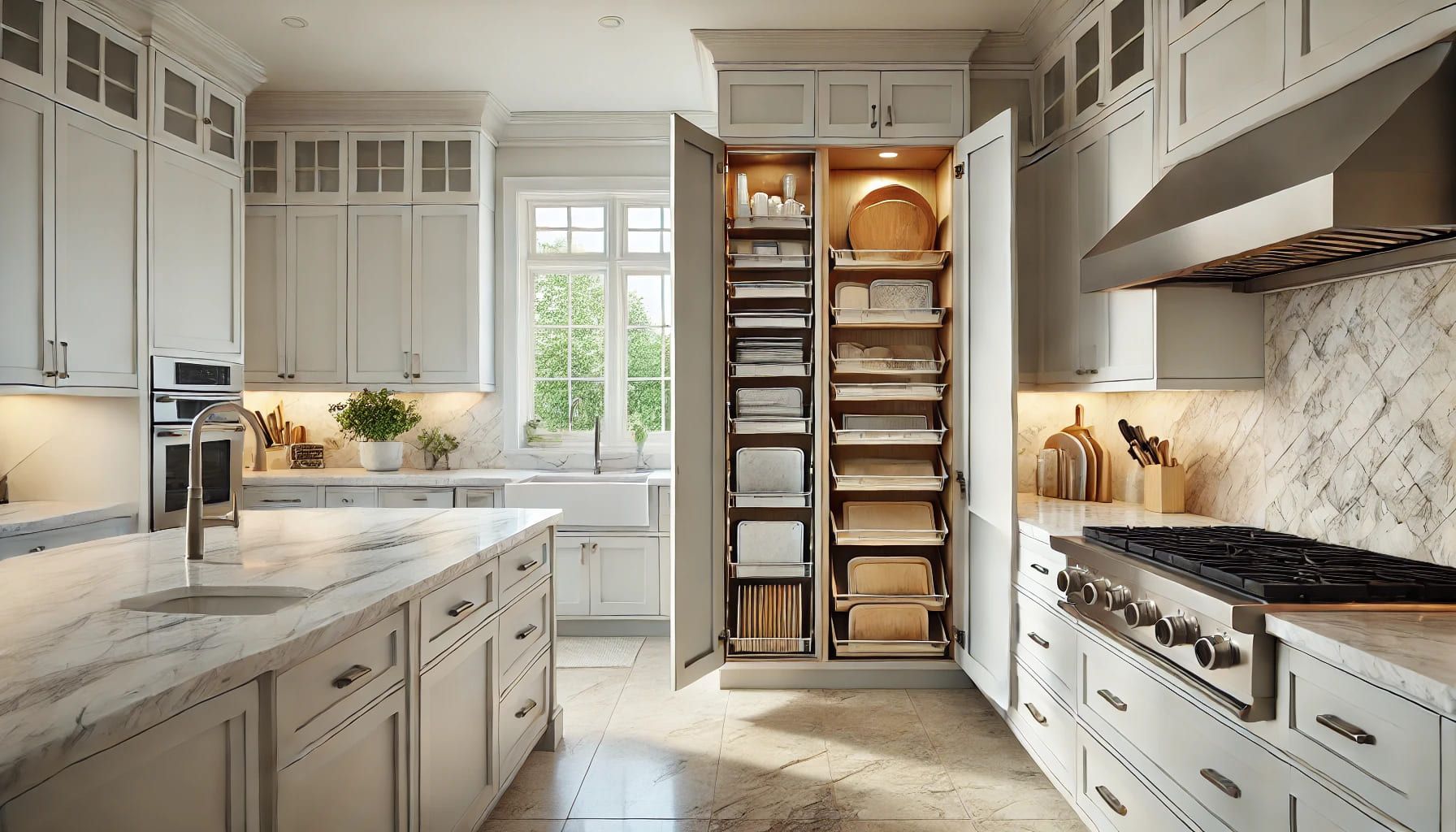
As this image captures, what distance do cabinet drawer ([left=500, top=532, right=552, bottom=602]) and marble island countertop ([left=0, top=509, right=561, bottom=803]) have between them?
7 cm

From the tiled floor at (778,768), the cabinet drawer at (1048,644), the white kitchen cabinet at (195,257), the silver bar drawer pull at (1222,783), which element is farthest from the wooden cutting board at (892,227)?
the white kitchen cabinet at (195,257)

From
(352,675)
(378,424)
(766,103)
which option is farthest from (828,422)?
(378,424)

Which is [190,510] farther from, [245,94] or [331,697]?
[245,94]

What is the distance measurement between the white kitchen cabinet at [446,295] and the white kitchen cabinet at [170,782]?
3329 millimetres

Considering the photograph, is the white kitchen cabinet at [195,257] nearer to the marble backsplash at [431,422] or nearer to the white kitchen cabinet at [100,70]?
the white kitchen cabinet at [100,70]

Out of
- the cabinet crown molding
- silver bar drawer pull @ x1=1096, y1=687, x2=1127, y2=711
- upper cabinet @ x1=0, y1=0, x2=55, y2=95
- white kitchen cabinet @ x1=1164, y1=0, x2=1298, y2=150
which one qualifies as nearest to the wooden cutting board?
the cabinet crown molding

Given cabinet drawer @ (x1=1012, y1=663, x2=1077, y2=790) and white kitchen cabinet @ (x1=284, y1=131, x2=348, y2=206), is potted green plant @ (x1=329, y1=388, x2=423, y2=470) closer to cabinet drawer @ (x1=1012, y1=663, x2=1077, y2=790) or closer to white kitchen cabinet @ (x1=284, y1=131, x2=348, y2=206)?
white kitchen cabinet @ (x1=284, y1=131, x2=348, y2=206)

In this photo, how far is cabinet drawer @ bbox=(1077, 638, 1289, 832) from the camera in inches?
60.8

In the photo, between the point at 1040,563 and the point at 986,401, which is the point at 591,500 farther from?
the point at 1040,563

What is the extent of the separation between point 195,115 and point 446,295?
135 centimetres

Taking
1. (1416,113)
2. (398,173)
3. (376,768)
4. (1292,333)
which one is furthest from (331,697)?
(398,173)

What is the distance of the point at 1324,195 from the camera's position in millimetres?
1527

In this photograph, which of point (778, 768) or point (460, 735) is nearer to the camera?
point (460, 735)

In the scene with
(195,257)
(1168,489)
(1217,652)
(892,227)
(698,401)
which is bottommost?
(1217,652)
